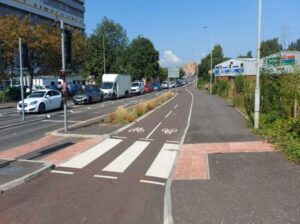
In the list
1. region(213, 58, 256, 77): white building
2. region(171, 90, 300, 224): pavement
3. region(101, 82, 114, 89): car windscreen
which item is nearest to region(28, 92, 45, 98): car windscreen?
region(171, 90, 300, 224): pavement

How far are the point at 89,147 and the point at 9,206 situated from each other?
5937mm

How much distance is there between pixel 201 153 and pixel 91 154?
3222mm

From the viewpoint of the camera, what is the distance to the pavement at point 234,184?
6.16m

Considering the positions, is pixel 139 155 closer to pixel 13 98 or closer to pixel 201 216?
pixel 201 216

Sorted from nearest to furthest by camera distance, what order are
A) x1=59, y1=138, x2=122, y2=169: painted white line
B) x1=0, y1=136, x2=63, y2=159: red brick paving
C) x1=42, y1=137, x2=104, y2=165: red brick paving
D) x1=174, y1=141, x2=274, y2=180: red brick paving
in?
1. x1=174, y1=141, x2=274, y2=180: red brick paving
2. x1=59, y1=138, x2=122, y2=169: painted white line
3. x1=42, y1=137, x2=104, y2=165: red brick paving
4. x1=0, y1=136, x2=63, y2=159: red brick paving

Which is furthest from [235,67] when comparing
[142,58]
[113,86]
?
[113,86]

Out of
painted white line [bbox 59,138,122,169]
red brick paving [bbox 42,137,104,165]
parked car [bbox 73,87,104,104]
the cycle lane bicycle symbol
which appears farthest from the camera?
parked car [bbox 73,87,104,104]

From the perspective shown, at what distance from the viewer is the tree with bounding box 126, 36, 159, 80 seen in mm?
86125

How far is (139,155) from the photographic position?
11484mm

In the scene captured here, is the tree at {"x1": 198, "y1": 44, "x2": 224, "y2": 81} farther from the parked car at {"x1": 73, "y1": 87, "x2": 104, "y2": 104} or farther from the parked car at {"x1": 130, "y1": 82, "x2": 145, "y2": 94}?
the parked car at {"x1": 73, "y1": 87, "x2": 104, "y2": 104}

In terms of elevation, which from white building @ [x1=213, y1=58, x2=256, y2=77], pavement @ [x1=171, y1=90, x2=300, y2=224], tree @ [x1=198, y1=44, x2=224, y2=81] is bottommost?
pavement @ [x1=171, y1=90, x2=300, y2=224]

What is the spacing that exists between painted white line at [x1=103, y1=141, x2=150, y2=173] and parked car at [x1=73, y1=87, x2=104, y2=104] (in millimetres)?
22184

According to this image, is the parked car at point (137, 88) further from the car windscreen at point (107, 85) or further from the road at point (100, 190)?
the road at point (100, 190)

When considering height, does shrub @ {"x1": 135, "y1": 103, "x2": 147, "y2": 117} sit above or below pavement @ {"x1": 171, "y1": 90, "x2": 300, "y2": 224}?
above
